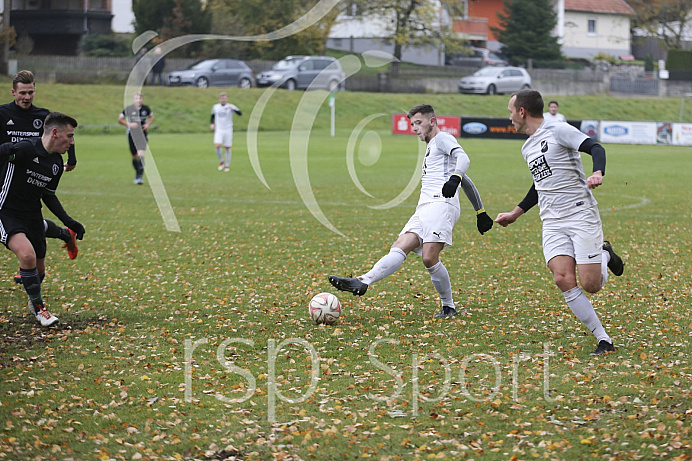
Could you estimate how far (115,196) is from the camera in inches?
827

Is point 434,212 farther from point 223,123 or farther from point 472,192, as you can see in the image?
point 223,123

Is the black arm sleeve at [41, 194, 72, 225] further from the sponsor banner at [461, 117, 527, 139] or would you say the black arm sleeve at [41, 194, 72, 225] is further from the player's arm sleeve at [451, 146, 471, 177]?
the sponsor banner at [461, 117, 527, 139]

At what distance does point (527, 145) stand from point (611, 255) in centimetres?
143

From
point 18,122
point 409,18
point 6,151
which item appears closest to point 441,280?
point 6,151

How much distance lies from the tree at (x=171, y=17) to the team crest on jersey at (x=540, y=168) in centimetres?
5100

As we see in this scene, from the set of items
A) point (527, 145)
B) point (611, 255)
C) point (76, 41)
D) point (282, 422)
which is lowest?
point (282, 422)

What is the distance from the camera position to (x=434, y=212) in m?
9.09

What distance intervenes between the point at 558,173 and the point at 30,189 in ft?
18.5

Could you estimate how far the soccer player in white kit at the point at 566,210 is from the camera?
7.52 metres

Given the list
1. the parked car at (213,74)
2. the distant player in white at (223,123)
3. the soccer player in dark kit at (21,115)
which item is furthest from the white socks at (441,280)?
the parked car at (213,74)

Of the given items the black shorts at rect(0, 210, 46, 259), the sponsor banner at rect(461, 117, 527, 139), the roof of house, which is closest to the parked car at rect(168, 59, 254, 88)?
the sponsor banner at rect(461, 117, 527, 139)

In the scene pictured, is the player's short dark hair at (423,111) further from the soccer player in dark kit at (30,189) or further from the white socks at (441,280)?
the soccer player in dark kit at (30,189)

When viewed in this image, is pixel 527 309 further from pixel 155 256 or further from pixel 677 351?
pixel 155 256

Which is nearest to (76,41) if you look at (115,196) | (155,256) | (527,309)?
(115,196)
